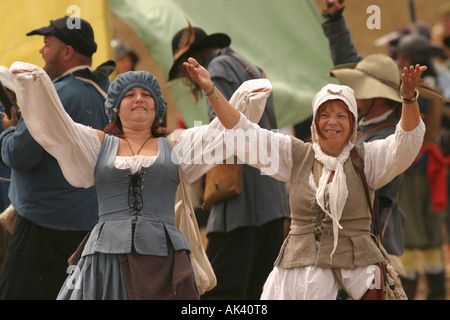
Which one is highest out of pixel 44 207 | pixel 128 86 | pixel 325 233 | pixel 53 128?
pixel 128 86

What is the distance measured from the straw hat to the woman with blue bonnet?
53.4 inches

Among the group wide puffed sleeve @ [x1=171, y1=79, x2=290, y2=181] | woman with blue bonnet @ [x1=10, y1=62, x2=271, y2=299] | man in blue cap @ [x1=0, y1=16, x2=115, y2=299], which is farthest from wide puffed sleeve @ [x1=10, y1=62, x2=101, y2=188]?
man in blue cap @ [x1=0, y1=16, x2=115, y2=299]

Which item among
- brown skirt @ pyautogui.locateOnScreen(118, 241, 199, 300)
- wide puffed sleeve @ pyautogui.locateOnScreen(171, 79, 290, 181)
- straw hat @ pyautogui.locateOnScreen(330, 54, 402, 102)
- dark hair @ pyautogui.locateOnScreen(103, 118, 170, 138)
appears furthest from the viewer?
straw hat @ pyautogui.locateOnScreen(330, 54, 402, 102)

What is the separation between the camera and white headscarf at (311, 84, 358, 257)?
16.0 feet

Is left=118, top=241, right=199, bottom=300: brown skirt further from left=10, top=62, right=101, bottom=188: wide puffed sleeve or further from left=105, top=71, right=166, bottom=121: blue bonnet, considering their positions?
left=105, top=71, right=166, bottom=121: blue bonnet

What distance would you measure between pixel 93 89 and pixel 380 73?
1.90 m

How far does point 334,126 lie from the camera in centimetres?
502

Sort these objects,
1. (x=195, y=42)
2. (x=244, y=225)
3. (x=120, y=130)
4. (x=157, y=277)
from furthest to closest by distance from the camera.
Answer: (x=195, y=42) < (x=244, y=225) < (x=120, y=130) < (x=157, y=277)

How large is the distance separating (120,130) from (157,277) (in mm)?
878

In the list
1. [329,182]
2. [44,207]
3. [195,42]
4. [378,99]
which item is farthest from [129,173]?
[378,99]

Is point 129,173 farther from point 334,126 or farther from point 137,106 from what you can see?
point 334,126

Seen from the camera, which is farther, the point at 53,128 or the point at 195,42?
the point at 195,42

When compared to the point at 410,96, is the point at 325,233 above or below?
below
